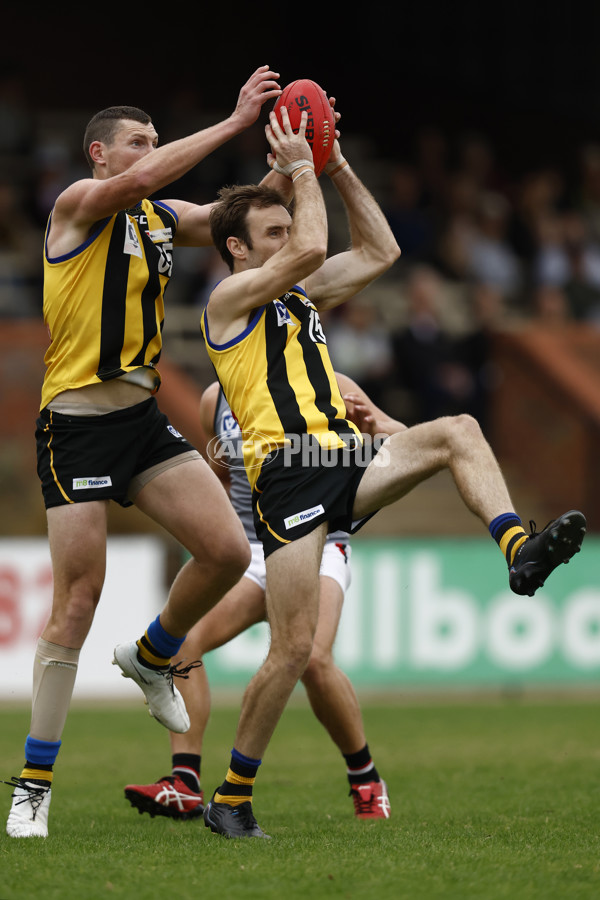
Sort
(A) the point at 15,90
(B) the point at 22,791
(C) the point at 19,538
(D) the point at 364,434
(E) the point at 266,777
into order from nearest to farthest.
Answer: (B) the point at 22,791
(D) the point at 364,434
(E) the point at 266,777
(C) the point at 19,538
(A) the point at 15,90

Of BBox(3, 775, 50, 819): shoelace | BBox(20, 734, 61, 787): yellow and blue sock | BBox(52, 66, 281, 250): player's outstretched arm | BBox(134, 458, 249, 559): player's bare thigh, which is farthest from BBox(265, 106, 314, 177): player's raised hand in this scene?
BBox(3, 775, 50, 819): shoelace

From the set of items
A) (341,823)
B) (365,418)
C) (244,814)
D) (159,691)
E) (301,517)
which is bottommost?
(341,823)

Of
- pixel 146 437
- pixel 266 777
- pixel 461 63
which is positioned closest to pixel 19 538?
pixel 266 777

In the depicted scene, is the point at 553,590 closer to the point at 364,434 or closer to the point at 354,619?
the point at 354,619

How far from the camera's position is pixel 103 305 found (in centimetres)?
538

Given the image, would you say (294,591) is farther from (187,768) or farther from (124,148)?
(124,148)

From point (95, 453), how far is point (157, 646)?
917mm

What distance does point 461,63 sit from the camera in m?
18.6

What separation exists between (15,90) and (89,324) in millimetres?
10877

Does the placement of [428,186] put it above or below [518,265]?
above

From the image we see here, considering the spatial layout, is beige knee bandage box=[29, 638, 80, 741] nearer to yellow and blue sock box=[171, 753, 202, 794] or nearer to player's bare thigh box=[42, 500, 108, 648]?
player's bare thigh box=[42, 500, 108, 648]

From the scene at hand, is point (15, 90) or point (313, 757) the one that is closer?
point (313, 757)

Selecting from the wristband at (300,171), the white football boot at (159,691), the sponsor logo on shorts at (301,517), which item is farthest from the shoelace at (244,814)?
the wristband at (300,171)

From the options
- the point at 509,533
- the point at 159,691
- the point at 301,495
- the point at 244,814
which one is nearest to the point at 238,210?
the point at 301,495
